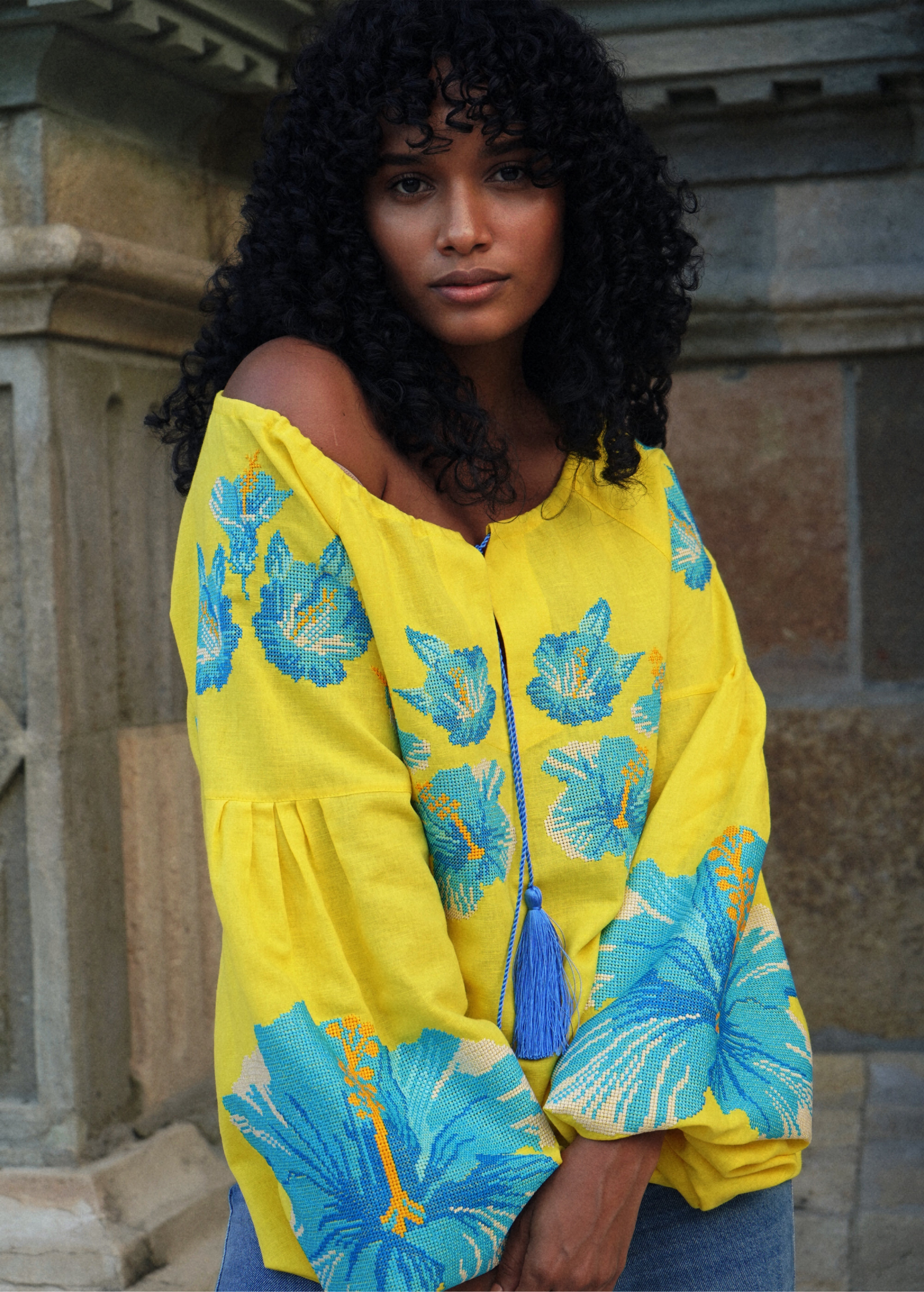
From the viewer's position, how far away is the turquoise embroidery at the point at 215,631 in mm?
1064

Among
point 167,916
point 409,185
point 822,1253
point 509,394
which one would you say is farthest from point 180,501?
point 822,1253

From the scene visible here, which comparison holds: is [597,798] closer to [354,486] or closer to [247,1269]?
[354,486]

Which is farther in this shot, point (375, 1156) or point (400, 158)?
point (400, 158)

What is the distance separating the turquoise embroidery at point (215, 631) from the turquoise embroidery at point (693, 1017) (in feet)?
1.47

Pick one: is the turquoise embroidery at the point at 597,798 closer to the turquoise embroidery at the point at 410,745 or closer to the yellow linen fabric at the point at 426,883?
the yellow linen fabric at the point at 426,883

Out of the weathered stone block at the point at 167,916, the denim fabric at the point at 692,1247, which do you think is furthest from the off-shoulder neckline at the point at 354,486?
the weathered stone block at the point at 167,916

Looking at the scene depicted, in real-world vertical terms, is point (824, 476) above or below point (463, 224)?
below

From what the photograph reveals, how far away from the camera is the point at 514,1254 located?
109 centimetres

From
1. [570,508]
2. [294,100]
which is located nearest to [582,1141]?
→ [570,508]

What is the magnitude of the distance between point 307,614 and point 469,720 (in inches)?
7.1

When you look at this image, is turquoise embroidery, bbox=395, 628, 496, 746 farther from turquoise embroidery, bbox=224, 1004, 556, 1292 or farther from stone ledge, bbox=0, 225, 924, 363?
stone ledge, bbox=0, 225, 924, 363

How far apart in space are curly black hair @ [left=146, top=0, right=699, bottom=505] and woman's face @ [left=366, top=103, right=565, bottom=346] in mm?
15

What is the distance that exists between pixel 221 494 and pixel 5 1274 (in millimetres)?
1329

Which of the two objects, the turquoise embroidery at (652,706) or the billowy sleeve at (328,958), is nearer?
the billowy sleeve at (328,958)
